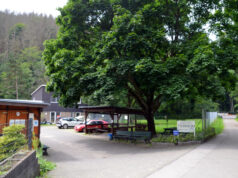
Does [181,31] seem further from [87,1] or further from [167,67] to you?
[87,1]

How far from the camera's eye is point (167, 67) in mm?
13328

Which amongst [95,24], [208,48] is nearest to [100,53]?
[95,24]

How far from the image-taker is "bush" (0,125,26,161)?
6.26 m

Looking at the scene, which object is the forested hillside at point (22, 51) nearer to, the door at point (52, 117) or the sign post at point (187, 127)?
the door at point (52, 117)

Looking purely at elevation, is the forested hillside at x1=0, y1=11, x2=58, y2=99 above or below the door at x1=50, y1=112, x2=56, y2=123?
above

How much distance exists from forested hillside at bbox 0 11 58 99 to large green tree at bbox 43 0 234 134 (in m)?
41.3

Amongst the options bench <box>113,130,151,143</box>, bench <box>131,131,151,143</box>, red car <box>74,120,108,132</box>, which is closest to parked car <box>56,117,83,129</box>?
red car <box>74,120,108,132</box>

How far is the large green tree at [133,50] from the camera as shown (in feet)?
42.4

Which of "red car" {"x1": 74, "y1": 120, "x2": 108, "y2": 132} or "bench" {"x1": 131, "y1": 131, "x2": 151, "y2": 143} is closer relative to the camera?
"bench" {"x1": 131, "y1": 131, "x2": 151, "y2": 143}

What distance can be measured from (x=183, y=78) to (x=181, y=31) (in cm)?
499

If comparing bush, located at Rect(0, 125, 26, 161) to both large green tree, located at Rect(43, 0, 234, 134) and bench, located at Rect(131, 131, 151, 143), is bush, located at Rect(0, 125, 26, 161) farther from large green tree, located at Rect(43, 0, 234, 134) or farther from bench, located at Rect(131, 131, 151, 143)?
bench, located at Rect(131, 131, 151, 143)

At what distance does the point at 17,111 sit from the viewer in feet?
36.8

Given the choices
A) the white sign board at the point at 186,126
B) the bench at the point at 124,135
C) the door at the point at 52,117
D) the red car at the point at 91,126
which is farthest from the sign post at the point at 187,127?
the door at the point at 52,117

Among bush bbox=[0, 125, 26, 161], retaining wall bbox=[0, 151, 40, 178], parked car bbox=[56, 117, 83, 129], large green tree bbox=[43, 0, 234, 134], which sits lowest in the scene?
parked car bbox=[56, 117, 83, 129]
